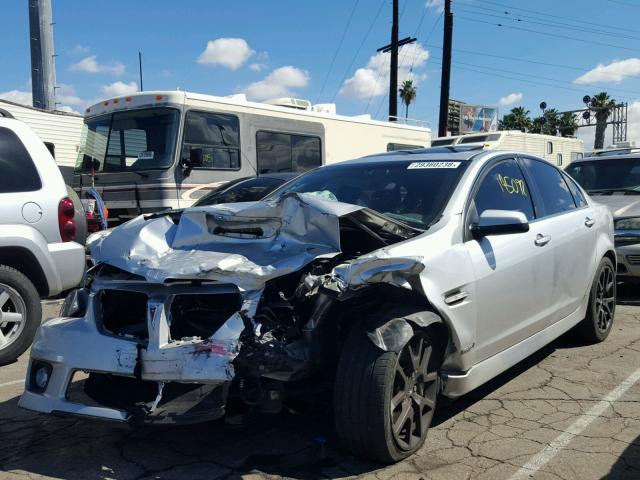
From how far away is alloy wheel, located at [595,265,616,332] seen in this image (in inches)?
215

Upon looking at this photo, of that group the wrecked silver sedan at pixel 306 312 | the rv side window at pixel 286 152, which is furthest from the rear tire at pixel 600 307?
the rv side window at pixel 286 152

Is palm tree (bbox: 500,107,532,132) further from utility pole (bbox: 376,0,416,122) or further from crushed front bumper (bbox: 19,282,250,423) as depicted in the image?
crushed front bumper (bbox: 19,282,250,423)

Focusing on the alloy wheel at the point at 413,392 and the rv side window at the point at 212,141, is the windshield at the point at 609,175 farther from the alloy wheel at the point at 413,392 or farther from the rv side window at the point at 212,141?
the alloy wheel at the point at 413,392

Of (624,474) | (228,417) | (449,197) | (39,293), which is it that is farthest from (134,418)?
(39,293)

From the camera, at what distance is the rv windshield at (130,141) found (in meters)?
10.1

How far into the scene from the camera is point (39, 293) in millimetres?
5926

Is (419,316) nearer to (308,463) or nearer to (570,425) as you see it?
(308,463)

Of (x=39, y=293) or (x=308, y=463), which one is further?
(x=39, y=293)

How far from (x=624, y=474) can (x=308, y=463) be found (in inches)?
62.9

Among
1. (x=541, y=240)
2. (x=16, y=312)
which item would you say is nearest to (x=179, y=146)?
(x=16, y=312)

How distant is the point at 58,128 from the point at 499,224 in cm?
1329

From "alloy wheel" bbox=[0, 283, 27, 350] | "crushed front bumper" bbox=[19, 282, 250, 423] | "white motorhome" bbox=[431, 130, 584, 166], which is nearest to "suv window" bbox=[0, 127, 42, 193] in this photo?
"alloy wheel" bbox=[0, 283, 27, 350]

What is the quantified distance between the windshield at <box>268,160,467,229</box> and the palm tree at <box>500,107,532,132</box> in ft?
183

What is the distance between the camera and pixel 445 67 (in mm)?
22484
